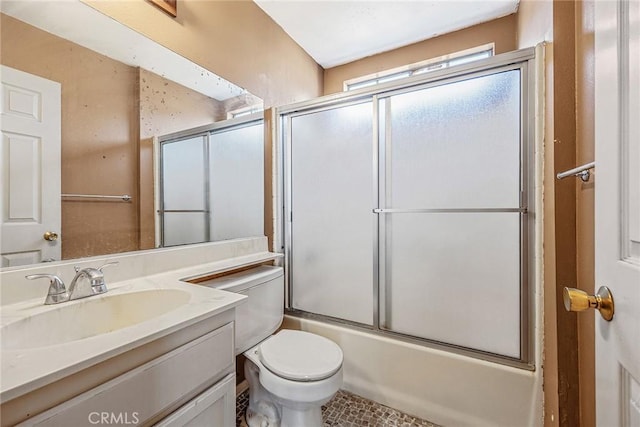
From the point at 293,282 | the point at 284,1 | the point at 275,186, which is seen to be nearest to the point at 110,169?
the point at 275,186

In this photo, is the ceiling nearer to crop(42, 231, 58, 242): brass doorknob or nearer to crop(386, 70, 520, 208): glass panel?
crop(386, 70, 520, 208): glass panel

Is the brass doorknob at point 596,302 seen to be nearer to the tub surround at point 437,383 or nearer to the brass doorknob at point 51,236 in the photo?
the tub surround at point 437,383

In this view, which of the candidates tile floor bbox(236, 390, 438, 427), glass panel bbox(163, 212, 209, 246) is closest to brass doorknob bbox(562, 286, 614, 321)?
tile floor bbox(236, 390, 438, 427)

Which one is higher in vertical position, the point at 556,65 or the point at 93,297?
the point at 556,65

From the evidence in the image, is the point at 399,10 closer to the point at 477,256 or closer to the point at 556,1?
the point at 556,1

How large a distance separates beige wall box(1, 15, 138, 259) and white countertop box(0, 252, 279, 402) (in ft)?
0.77

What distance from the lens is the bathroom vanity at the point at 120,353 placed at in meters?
0.55

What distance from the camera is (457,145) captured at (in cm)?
150

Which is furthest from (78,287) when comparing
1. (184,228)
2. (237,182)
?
(237,182)

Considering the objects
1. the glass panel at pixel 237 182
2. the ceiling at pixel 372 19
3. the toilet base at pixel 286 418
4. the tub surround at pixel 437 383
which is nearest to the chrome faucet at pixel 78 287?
the glass panel at pixel 237 182

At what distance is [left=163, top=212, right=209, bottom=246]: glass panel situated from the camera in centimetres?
140

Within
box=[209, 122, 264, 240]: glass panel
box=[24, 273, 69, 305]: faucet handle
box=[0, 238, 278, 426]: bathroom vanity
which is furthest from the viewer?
box=[209, 122, 264, 240]: glass panel

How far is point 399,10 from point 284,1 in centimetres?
80

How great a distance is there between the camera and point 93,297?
0.95 m
